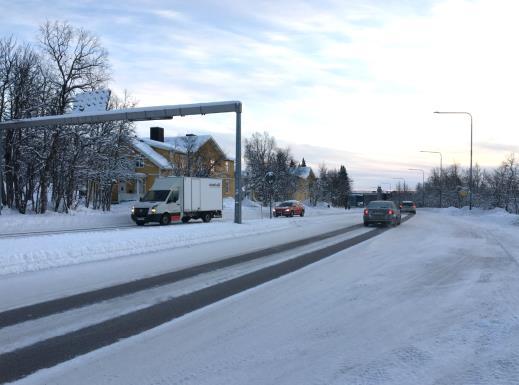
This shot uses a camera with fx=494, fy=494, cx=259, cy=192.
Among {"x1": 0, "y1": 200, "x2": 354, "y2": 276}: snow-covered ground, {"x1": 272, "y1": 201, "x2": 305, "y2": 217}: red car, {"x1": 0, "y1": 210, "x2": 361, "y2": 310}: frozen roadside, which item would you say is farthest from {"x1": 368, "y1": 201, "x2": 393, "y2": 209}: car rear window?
{"x1": 272, "y1": 201, "x2": 305, "y2": 217}: red car

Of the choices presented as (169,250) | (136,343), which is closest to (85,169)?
(169,250)

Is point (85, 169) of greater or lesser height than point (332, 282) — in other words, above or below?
above

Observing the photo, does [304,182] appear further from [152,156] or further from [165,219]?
[165,219]

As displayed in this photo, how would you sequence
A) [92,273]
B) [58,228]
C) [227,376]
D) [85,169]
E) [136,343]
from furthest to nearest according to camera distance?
[85,169] → [58,228] → [92,273] → [136,343] → [227,376]

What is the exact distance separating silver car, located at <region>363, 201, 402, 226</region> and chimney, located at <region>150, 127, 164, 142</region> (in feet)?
149

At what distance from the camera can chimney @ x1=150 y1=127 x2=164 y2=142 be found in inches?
2771

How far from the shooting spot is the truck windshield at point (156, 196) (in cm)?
3036

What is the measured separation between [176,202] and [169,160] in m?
32.3

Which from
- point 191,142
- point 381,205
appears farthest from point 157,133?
point 381,205

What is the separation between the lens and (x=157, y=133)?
231 feet

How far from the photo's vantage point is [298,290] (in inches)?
364

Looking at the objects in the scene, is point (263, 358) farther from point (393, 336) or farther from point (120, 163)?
point (120, 163)

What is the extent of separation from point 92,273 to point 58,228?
19.6 meters

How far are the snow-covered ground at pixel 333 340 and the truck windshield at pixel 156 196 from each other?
2108cm
